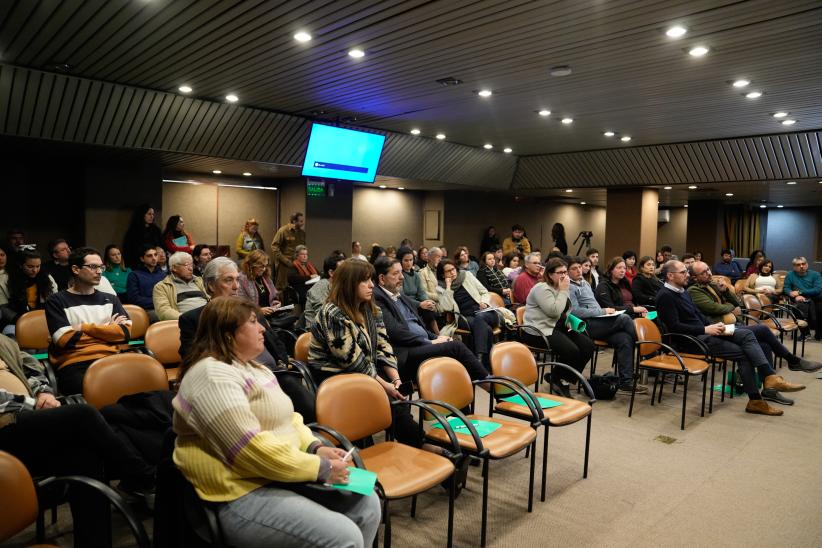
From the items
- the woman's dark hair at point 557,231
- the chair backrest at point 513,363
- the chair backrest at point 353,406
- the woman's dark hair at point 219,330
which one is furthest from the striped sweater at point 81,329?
the woman's dark hair at point 557,231

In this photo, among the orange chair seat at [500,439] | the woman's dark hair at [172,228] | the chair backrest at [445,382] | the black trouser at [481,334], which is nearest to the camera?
the orange chair seat at [500,439]

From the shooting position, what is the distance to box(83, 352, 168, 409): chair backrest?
306 centimetres

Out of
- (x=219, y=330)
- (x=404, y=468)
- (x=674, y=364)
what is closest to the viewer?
(x=219, y=330)

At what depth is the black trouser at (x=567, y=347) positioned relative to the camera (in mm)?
5469

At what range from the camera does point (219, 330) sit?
219 centimetres

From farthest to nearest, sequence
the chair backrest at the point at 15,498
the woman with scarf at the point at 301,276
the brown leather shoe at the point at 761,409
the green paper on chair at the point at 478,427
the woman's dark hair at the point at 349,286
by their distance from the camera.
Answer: the woman with scarf at the point at 301,276
the brown leather shoe at the point at 761,409
the woman's dark hair at the point at 349,286
the green paper on chair at the point at 478,427
the chair backrest at the point at 15,498

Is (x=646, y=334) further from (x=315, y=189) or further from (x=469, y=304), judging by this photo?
(x=315, y=189)

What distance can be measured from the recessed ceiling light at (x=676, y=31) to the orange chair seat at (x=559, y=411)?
9.91 feet

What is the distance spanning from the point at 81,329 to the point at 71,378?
13.4 inches

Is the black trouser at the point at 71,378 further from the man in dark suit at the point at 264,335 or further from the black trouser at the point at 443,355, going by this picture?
the black trouser at the point at 443,355

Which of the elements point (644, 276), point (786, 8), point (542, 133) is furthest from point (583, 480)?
point (542, 133)

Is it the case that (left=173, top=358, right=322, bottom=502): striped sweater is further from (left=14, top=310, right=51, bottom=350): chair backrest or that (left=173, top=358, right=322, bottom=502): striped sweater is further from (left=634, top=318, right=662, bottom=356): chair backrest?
(left=634, top=318, right=662, bottom=356): chair backrest

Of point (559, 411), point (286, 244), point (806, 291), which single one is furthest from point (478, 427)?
point (806, 291)

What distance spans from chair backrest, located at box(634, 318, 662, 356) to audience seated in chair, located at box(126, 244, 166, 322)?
464 cm
